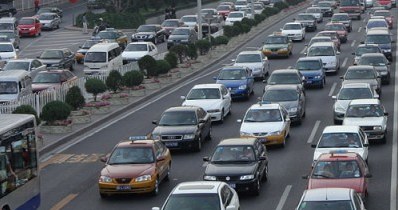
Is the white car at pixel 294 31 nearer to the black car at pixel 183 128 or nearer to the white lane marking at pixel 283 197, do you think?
the black car at pixel 183 128

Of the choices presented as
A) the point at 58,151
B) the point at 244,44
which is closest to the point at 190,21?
the point at 244,44

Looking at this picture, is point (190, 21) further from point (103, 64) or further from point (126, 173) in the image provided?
point (126, 173)

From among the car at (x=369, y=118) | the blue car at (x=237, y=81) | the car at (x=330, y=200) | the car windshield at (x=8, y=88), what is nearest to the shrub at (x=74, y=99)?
the car windshield at (x=8, y=88)

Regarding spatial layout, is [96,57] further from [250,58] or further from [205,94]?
[205,94]

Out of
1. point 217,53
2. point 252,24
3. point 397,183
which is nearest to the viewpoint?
point 397,183

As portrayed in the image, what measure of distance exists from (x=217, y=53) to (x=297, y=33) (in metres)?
7.97

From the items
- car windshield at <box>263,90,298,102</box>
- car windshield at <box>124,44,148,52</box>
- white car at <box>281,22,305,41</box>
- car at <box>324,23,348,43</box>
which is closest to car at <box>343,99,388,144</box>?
car windshield at <box>263,90,298,102</box>

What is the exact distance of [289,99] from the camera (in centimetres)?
4141

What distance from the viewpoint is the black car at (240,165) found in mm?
28406

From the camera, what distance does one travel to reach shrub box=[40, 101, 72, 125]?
40.2 meters

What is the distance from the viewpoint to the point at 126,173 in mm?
28656

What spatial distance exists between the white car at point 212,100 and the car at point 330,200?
19017mm

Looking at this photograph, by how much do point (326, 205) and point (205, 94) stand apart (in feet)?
68.0

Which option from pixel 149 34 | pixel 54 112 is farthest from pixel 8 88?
pixel 149 34
